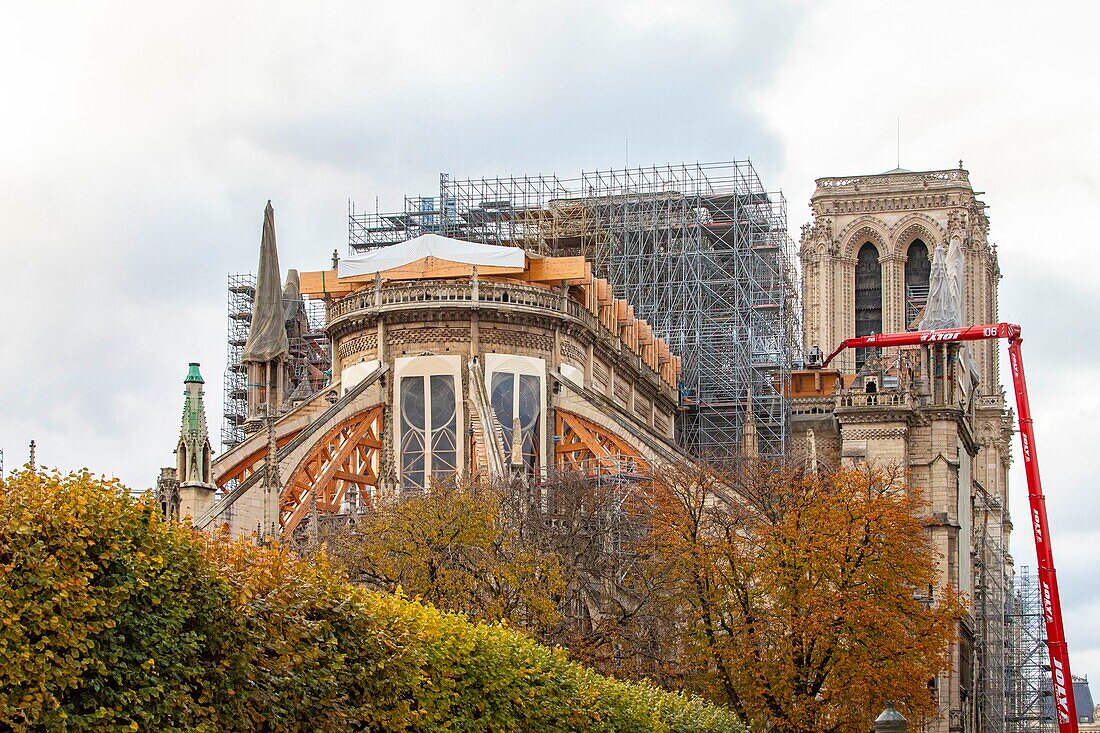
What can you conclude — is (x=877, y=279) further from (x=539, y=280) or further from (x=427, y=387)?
(x=427, y=387)

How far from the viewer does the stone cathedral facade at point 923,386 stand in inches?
2837

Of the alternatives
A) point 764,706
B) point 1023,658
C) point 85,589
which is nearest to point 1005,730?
point 1023,658

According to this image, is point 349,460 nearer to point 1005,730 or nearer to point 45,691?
point 1005,730

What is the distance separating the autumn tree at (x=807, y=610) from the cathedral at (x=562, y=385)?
478 centimetres

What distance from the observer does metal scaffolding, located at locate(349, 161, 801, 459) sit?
3115 inches

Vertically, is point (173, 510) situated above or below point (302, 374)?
below

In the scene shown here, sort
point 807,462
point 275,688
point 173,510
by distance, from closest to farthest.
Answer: point 275,688, point 173,510, point 807,462

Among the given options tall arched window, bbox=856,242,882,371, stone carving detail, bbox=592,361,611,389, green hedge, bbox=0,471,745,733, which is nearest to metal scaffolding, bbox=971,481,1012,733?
stone carving detail, bbox=592,361,611,389

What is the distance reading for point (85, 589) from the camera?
2438 cm

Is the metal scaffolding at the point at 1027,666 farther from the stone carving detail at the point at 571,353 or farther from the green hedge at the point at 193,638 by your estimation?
the green hedge at the point at 193,638

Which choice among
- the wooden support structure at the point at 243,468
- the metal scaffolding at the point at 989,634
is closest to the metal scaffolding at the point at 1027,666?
the metal scaffolding at the point at 989,634

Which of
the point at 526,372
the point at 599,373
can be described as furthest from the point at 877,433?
the point at 526,372

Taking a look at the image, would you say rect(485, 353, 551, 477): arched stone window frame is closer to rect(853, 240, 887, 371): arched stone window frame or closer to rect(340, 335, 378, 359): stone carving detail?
rect(340, 335, 378, 359): stone carving detail

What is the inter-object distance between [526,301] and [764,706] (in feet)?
65.5
